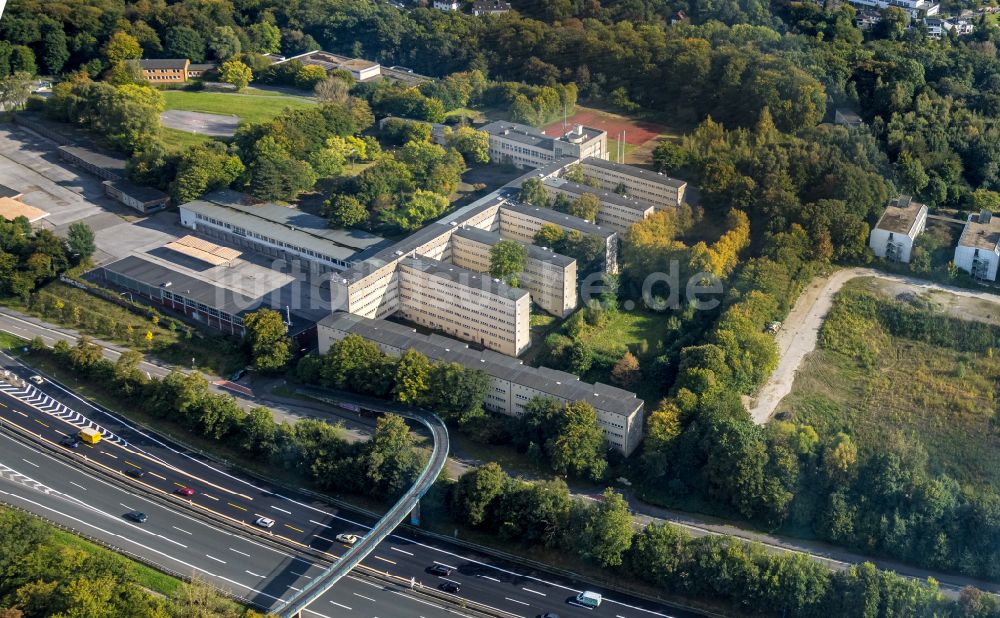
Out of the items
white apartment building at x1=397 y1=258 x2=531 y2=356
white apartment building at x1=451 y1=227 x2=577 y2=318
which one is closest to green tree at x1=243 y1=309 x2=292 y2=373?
white apartment building at x1=397 y1=258 x2=531 y2=356

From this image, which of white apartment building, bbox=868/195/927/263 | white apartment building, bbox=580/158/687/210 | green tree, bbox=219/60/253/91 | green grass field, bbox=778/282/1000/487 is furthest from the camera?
green tree, bbox=219/60/253/91

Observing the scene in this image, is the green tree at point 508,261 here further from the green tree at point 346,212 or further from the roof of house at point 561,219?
the green tree at point 346,212

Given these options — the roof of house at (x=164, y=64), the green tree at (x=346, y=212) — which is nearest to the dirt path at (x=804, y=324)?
the green tree at (x=346, y=212)

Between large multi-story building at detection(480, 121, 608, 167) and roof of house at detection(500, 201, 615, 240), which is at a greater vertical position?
large multi-story building at detection(480, 121, 608, 167)

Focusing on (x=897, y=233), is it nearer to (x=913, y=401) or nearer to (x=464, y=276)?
(x=913, y=401)

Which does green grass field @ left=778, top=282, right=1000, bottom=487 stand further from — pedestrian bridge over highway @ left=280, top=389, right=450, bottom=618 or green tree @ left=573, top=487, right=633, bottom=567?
pedestrian bridge over highway @ left=280, top=389, right=450, bottom=618

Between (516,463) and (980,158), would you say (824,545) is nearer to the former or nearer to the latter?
(516,463)

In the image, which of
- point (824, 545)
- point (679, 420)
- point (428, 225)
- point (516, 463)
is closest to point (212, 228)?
point (428, 225)
